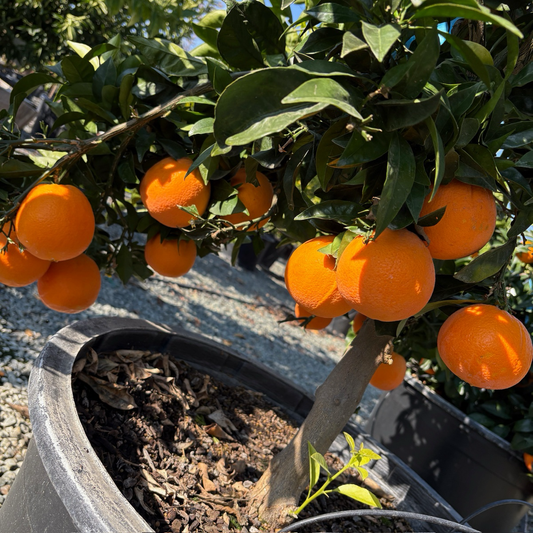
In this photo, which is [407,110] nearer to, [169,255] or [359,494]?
[359,494]

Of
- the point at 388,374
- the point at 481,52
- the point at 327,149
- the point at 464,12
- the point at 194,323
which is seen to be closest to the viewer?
the point at 464,12

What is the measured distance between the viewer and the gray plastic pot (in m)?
0.69

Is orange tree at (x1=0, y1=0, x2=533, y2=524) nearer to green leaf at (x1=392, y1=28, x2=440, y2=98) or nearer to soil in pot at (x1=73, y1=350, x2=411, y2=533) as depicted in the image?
green leaf at (x1=392, y1=28, x2=440, y2=98)

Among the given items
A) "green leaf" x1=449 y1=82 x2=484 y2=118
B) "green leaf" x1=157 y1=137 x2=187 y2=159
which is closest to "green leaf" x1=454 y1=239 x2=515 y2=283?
"green leaf" x1=449 y1=82 x2=484 y2=118

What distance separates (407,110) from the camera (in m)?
0.54

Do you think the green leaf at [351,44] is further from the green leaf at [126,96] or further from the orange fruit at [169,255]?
the orange fruit at [169,255]

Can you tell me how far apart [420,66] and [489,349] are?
0.46m

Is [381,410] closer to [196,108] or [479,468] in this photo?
[479,468]

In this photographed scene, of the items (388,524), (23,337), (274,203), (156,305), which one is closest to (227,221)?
(274,203)

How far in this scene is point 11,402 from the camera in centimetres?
154

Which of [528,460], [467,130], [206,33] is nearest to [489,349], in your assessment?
[467,130]

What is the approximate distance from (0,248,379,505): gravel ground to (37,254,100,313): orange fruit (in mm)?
574

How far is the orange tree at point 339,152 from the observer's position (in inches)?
21.3

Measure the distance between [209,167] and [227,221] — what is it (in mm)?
132
